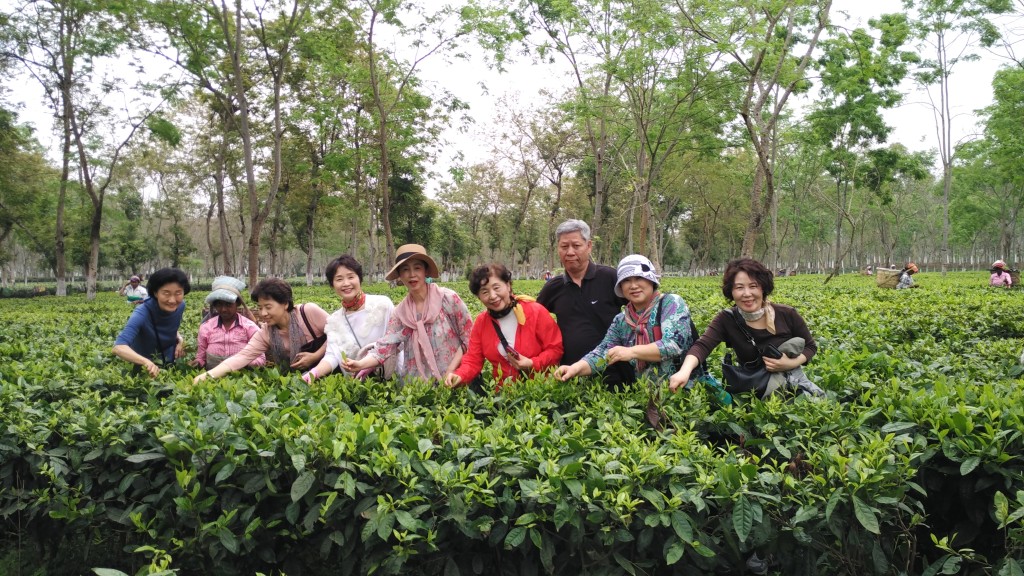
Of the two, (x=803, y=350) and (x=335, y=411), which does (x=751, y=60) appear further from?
(x=335, y=411)

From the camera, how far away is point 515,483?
7.70 feet

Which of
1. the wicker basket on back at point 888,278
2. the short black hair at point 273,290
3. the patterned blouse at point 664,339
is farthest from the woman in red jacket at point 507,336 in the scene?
the wicker basket on back at point 888,278

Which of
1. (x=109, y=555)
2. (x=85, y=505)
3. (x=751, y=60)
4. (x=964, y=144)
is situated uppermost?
(x=964, y=144)

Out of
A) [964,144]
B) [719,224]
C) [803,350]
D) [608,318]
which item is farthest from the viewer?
[719,224]

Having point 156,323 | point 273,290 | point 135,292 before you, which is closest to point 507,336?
point 273,290

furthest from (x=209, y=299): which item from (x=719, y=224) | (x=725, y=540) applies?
Answer: (x=719, y=224)

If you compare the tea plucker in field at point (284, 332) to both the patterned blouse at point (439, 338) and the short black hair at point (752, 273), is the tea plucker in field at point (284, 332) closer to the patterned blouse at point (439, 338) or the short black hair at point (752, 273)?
the patterned blouse at point (439, 338)

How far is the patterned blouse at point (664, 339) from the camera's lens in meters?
3.30

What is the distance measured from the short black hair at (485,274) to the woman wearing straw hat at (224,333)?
6.19 ft

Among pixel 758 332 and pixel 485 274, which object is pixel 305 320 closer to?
pixel 485 274

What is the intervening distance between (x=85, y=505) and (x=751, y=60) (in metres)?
13.2

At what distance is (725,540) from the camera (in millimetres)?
2293

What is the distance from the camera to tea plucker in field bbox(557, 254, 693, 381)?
3270 mm

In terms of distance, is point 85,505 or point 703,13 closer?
point 85,505
